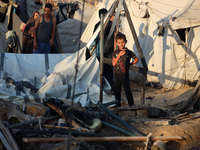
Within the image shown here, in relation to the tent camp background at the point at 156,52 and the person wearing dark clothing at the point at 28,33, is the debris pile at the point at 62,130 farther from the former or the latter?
the person wearing dark clothing at the point at 28,33

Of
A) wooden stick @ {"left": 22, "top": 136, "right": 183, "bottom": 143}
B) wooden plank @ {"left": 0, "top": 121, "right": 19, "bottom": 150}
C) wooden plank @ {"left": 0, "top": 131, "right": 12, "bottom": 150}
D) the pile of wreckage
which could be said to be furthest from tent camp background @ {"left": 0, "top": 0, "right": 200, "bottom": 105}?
wooden plank @ {"left": 0, "top": 131, "right": 12, "bottom": 150}

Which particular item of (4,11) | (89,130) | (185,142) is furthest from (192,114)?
(4,11)

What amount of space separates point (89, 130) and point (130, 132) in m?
0.43

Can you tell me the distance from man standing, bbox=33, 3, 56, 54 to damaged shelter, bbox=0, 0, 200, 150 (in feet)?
1.06

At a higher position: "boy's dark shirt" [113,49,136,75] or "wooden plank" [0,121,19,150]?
"boy's dark shirt" [113,49,136,75]

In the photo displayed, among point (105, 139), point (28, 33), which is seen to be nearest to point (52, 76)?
point (28, 33)

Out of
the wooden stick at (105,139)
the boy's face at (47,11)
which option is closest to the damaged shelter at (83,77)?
the wooden stick at (105,139)

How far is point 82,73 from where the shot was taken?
6211 millimetres

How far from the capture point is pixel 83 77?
624cm

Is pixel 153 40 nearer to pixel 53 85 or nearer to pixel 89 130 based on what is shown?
pixel 53 85

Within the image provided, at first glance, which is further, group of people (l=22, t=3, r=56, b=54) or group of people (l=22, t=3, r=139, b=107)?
group of people (l=22, t=3, r=56, b=54)

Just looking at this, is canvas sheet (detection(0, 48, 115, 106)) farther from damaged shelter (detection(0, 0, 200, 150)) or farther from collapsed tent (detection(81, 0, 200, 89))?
collapsed tent (detection(81, 0, 200, 89))

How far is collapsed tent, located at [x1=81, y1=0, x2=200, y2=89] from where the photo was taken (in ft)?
26.9

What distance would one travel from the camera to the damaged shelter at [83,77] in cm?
309
